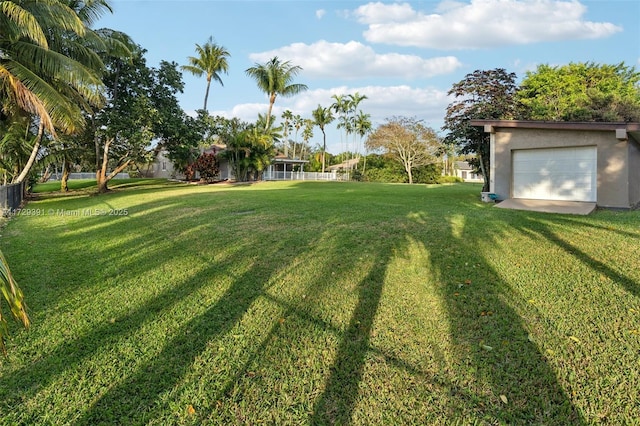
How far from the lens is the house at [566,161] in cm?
1059

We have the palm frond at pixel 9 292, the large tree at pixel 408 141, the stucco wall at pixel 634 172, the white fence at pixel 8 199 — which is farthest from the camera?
the large tree at pixel 408 141

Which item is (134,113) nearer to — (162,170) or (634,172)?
(634,172)

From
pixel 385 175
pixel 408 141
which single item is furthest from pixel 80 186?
pixel 408 141

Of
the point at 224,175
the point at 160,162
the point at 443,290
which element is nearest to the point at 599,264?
the point at 443,290

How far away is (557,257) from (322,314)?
3823 mm

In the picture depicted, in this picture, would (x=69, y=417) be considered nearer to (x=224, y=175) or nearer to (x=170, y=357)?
(x=170, y=357)

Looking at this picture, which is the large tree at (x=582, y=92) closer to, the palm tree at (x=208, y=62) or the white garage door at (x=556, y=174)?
the white garage door at (x=556, y=174)

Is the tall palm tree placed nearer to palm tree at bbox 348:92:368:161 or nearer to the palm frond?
the palm frond

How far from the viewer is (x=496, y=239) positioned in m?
6.56

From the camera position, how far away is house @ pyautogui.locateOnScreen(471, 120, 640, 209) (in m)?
10.6

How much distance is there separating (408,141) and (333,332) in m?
36.9

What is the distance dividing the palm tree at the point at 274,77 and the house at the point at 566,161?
2671 cm

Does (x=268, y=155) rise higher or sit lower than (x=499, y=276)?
higher

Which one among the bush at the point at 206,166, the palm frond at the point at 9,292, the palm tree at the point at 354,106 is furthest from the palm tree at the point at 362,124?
the palm frond at the point at 9,292
